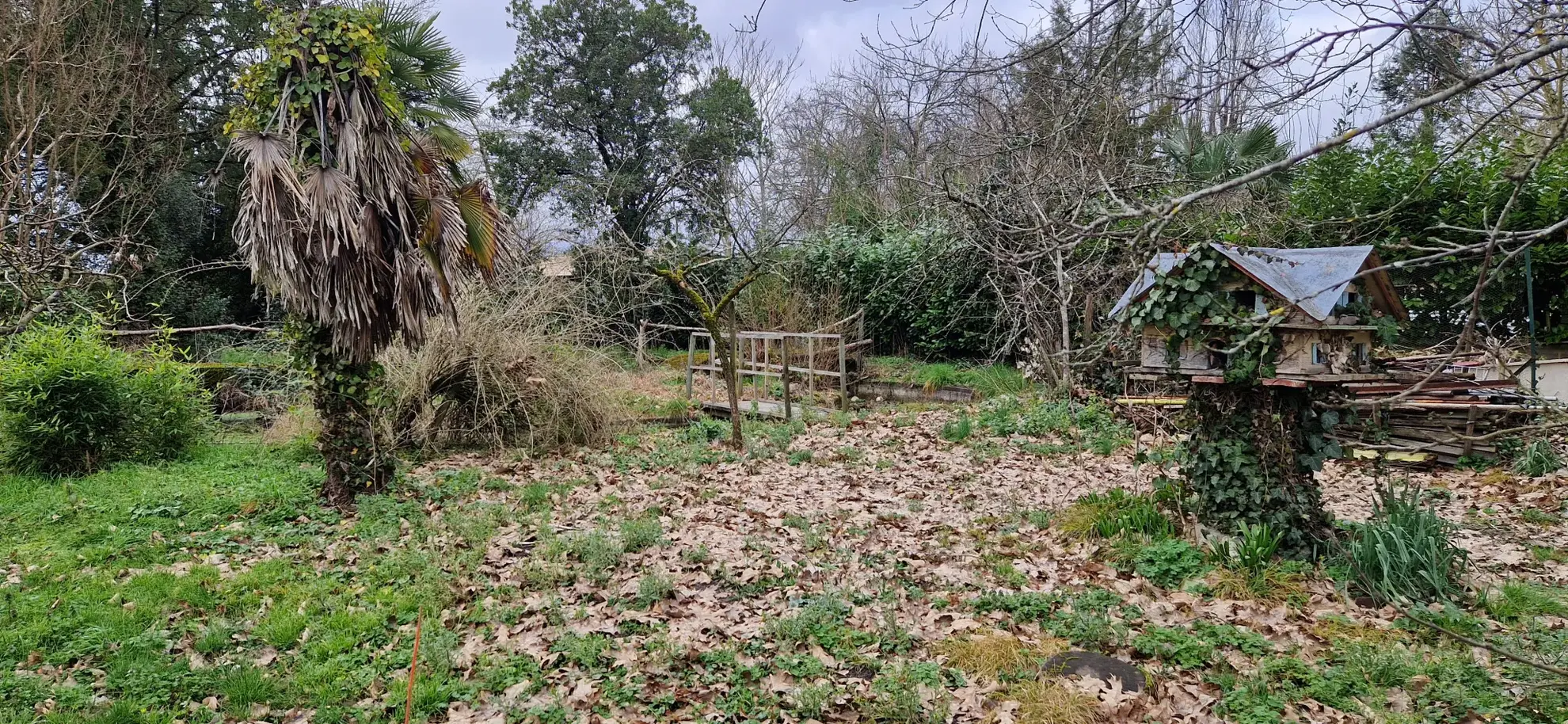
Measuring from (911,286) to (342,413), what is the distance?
34.7 ft

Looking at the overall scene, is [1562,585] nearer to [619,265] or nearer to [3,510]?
[3,510]

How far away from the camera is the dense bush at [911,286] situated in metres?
14.0

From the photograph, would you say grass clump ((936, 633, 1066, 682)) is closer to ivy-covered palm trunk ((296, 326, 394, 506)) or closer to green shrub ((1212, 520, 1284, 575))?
green shrub ((1212, 520, 1284, 575))

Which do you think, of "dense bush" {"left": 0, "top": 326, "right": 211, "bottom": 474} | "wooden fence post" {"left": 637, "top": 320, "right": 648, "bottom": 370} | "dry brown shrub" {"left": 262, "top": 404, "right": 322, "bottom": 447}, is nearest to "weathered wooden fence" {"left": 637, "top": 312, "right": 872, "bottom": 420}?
"wooden fence post" {"left": 637, "top": 320, "right": 648, "bottom": 370}

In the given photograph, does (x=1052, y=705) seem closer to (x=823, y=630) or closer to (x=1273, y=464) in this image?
(x=823, y=630)

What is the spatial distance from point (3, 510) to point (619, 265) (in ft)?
35.4

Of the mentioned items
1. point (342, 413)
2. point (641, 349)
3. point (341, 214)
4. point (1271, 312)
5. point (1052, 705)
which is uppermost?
point (341, 214)

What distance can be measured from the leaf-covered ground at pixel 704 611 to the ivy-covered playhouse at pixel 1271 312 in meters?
1.15

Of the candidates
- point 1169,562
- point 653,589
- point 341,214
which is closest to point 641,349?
point 341,214

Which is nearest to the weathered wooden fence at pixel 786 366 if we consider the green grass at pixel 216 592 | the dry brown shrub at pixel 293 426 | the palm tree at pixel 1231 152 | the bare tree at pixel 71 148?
the dry brown shrub at pixel 293 426

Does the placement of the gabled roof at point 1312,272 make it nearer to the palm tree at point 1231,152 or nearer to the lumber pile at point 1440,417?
the lumber pile at point 1440,417

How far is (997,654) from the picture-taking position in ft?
12.2

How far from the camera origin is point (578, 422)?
8914 mm

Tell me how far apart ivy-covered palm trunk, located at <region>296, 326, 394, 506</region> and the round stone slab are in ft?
18.1
